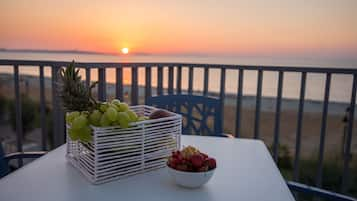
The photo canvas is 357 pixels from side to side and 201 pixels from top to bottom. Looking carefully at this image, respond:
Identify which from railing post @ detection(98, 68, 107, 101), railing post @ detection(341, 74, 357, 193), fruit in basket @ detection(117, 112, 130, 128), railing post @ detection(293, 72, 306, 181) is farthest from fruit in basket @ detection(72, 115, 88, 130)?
railing post @ detection(341, 74, 357, 193)

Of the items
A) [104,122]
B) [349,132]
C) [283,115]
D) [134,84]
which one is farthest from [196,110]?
[283,115]

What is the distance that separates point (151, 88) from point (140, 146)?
7.23 feet

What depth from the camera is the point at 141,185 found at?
0.88m

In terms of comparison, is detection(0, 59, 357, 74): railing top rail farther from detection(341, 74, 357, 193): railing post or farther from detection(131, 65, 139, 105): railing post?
detection(341, 74, 357, 193): railing post

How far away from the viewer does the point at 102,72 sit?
266 centimetres

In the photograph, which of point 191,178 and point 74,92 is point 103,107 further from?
point 191,178

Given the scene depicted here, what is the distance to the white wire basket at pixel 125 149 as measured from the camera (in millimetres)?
881

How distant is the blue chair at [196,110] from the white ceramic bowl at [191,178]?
90 centimetres

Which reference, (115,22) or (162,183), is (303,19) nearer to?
(115,22)

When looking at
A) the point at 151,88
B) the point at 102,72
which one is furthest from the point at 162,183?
the point at 151,88

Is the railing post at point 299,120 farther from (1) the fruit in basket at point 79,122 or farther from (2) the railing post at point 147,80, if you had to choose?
(1) the fruit in basket at point 79,122

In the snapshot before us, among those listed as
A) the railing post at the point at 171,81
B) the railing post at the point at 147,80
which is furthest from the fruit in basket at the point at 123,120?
the railing post at the point at 171,81

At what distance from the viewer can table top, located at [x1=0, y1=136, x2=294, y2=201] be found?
0.80 metres

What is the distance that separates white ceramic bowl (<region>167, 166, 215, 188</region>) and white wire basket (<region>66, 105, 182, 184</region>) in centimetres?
16
